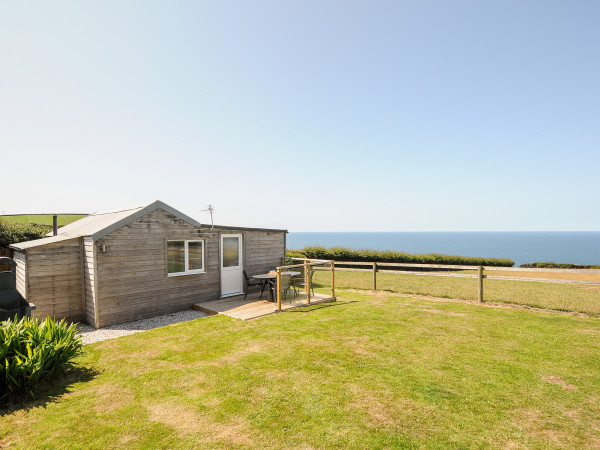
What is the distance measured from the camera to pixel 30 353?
13.0 ft

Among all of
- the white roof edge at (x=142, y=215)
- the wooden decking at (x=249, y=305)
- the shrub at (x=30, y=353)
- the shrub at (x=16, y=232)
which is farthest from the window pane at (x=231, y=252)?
the shrub at (x=16, y=232)

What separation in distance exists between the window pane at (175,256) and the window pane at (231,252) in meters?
1.58

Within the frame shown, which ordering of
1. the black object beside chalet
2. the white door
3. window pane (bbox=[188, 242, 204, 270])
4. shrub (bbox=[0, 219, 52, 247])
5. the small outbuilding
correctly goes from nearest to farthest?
the black object beside chalet < the small outbuilding < window pane (bbox=[188, 242, 204, 270]) < the white door < shrub (bbox=[0, 219, 52, 247])

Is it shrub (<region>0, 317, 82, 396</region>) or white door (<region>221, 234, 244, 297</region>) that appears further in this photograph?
white door (<region>221, 234, 244, 297</region>)

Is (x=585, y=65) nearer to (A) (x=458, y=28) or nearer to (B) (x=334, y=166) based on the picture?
(A) (x=458, y=28)

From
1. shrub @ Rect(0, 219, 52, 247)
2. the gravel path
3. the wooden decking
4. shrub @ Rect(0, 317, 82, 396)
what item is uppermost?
shrub @ Rect(0, 219, 52, 247)

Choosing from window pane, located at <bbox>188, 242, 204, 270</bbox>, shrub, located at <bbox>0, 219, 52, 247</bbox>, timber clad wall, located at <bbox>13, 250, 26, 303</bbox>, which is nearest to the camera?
timber clad wall, located at <bbox>13, 250, 26, 303</bbox>

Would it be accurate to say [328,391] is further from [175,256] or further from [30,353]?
[175,256]

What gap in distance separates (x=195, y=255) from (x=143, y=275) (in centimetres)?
174

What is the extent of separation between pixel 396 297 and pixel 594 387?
21.6 feet

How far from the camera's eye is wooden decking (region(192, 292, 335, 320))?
8352mm

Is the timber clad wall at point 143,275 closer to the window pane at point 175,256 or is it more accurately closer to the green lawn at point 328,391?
the window pane at point 175,256

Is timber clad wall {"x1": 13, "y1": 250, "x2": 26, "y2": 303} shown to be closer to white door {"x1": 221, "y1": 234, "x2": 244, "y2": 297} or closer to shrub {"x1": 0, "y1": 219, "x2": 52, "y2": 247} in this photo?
shrub {"x1": 0, "y1": 219, "x2": 52, "y2": 247}

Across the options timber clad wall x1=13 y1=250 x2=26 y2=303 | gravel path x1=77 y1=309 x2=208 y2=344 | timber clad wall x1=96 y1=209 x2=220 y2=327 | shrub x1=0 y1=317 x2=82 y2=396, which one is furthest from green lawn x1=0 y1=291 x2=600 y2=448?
timber clad wall x1=13 y1=250 x2=26 y2=303
